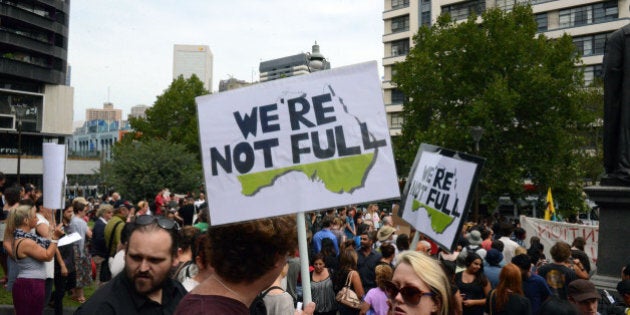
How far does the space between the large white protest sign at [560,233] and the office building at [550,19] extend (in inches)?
1012

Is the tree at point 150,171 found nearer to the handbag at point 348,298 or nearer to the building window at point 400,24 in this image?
the building window at point 400,24

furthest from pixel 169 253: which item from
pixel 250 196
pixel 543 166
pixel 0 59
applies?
pixel 0 59

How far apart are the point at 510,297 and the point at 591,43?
4845cm

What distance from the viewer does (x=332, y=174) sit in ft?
10.7

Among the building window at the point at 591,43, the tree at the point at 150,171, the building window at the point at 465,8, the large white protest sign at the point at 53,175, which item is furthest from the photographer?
the building window at the point at 465,8

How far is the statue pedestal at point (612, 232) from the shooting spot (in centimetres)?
705

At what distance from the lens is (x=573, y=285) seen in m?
5.02

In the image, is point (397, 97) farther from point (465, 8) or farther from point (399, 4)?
point (465, 8)

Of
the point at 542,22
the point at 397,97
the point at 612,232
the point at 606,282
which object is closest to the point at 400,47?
the point at 397,97

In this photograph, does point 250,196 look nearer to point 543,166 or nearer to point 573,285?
point 573,285

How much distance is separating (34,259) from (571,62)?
3154 cm

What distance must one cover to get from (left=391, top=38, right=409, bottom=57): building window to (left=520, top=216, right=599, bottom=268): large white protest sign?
164 ft

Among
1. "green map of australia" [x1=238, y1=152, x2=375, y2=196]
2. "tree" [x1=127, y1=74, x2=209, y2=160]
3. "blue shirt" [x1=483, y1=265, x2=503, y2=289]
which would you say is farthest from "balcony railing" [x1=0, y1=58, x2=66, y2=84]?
"green map of australia" [x1=238, y1=152, x2=375, y2=196]

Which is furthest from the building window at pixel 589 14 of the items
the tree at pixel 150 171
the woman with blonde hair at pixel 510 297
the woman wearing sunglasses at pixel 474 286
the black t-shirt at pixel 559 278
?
the woman with blonde hair at pixel 510 297
